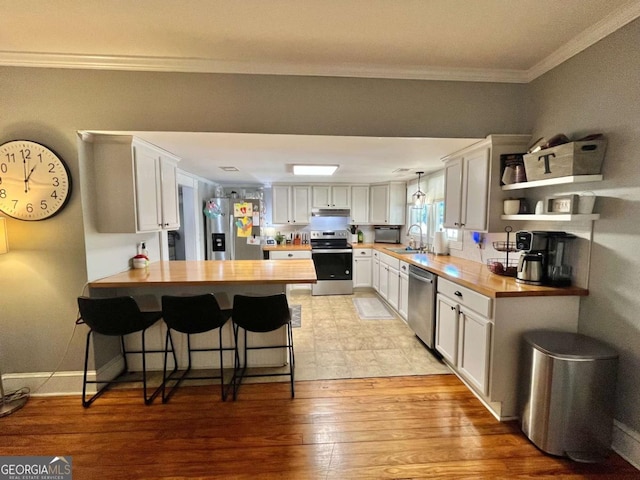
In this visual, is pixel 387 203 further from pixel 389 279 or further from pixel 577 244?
pixel 577 244

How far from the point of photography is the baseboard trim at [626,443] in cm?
169

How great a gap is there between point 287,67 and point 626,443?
11.1ft

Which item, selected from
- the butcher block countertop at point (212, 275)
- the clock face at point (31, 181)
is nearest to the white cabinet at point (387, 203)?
the butcher block countertop at point (212, 275)

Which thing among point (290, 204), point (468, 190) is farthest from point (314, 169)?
point (468, 190)

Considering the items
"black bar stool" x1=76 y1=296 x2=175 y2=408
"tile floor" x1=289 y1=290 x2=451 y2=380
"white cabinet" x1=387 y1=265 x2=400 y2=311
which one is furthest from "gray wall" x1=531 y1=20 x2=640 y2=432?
"black bar stool" x1=76 y1=296 x2=175 y2=408

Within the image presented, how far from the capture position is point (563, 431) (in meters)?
1.72

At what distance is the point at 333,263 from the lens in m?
5.21

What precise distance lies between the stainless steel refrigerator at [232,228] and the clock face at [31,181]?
114 inches

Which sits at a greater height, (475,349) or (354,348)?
(475,349)

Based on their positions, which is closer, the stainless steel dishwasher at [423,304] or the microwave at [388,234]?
the stainless steel dishwasher at [423,304]

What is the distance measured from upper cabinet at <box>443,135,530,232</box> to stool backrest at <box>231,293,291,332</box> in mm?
1944

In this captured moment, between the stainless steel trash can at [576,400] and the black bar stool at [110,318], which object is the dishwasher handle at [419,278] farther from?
the black bar stool at [110,318]

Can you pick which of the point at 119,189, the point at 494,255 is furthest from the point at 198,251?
the point at 494,255

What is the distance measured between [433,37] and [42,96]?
2881 mm
